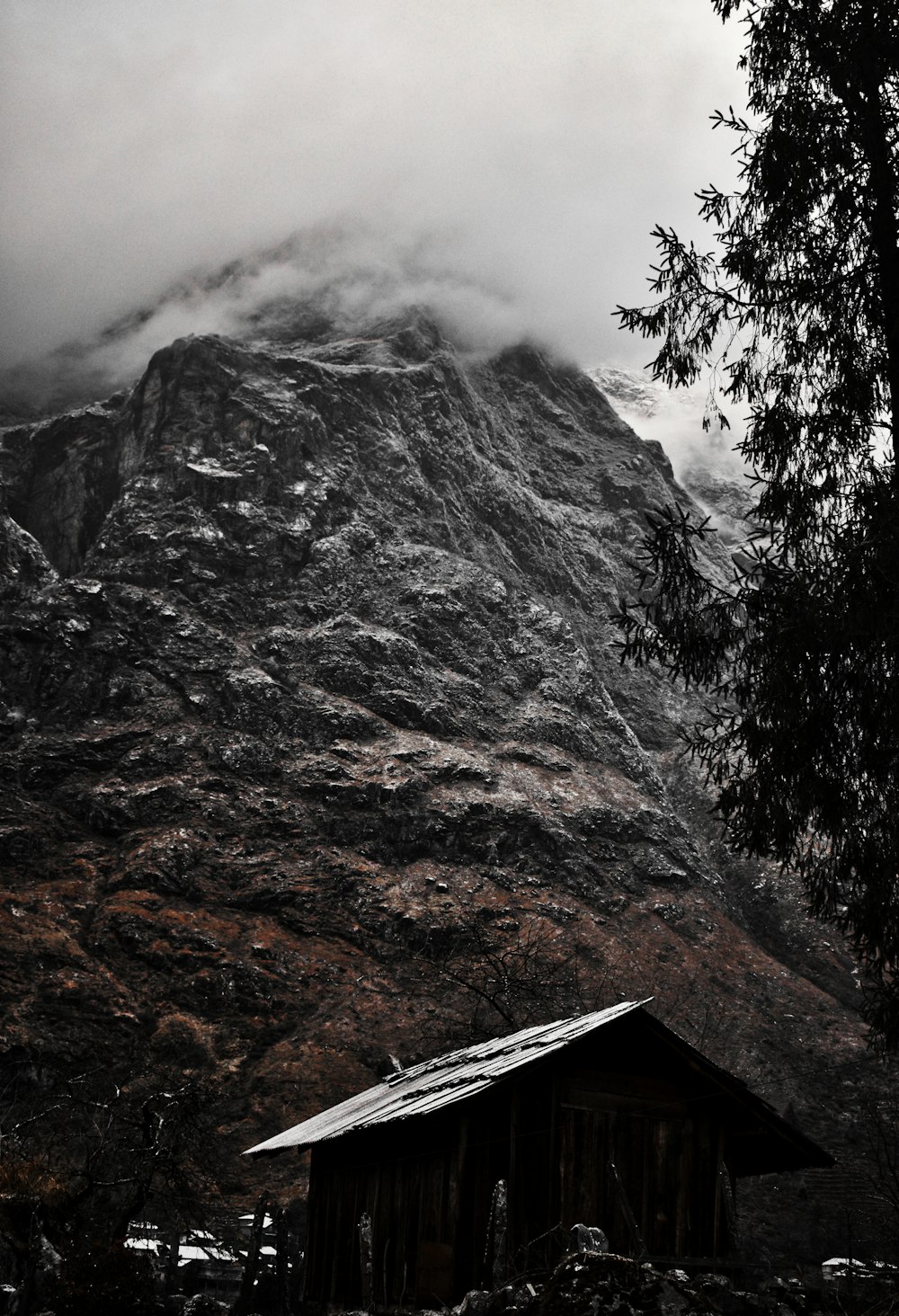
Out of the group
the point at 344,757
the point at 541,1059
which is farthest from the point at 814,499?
the point at 344,757

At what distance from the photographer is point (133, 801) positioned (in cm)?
7194

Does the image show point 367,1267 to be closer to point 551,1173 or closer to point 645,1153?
point 551,1173

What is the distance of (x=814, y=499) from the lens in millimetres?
12320

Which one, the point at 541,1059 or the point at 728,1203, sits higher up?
the point at 541,1059

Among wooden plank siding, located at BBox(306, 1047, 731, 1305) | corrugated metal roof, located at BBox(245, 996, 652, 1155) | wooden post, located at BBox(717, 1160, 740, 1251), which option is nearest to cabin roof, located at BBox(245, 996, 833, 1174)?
corrugated metal roof, located at BBox(245, 996, 652, 1155)

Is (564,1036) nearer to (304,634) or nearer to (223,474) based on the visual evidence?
(304,634)

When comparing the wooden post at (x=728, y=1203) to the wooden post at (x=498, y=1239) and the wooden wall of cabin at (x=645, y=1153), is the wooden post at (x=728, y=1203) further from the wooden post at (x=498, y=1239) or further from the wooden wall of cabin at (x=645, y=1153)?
the wooden post at (x=498, y=1239)

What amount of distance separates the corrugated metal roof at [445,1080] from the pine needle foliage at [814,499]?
3.39 meters

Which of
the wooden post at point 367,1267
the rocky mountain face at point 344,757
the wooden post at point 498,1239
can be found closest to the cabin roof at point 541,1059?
the wooden post at point 367,1267

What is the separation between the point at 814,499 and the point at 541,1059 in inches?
257

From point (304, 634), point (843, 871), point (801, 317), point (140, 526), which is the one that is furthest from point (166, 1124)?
point (140, 526)

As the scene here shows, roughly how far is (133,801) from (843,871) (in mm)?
64858

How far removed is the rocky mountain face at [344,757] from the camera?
5600 centimetres

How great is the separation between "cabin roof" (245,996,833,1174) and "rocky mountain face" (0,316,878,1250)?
2128cm
